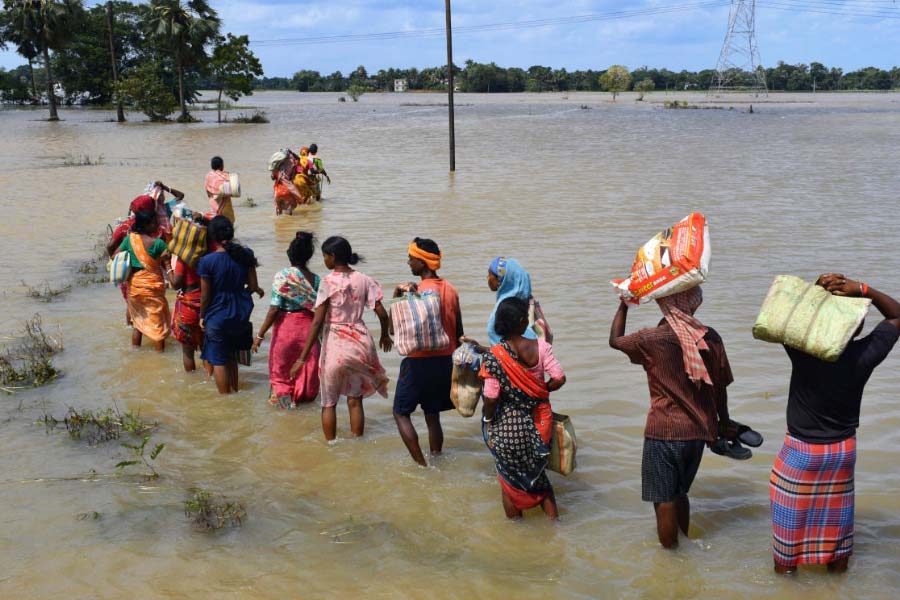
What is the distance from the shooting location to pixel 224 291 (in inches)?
247

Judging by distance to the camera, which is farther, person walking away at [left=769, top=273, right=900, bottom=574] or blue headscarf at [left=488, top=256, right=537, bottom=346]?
blue headscarf at [left=488, top=256, right=537, bottom=346]

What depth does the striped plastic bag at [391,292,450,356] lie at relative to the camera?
16.0 ft

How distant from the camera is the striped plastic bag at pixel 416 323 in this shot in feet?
16.0

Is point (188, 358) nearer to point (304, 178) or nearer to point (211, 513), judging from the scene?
point (211, 513)

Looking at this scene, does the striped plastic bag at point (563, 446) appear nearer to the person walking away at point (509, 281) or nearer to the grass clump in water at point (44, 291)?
the person walking away at point (509, 281)

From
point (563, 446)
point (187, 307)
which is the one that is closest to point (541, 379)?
point (563, 446)

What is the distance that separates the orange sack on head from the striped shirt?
0.69ft

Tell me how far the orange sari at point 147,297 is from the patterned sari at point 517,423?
4116mm

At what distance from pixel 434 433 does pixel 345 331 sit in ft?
2.94

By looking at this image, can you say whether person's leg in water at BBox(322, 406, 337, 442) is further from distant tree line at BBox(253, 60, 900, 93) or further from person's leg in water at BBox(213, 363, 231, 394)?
distant tree line at BBox(253, 60, 900, 93)

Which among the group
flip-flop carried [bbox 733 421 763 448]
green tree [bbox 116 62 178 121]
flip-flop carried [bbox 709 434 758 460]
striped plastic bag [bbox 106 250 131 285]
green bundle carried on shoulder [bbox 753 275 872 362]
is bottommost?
flip-flop carried [bbox 709 434 758 460]

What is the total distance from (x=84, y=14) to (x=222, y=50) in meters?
15.6

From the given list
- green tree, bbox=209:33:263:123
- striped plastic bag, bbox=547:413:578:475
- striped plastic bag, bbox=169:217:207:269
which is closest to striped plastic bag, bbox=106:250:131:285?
striped plastic bag, bbox=169:217:207:269

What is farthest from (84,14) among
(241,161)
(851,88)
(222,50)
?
(851,88)
